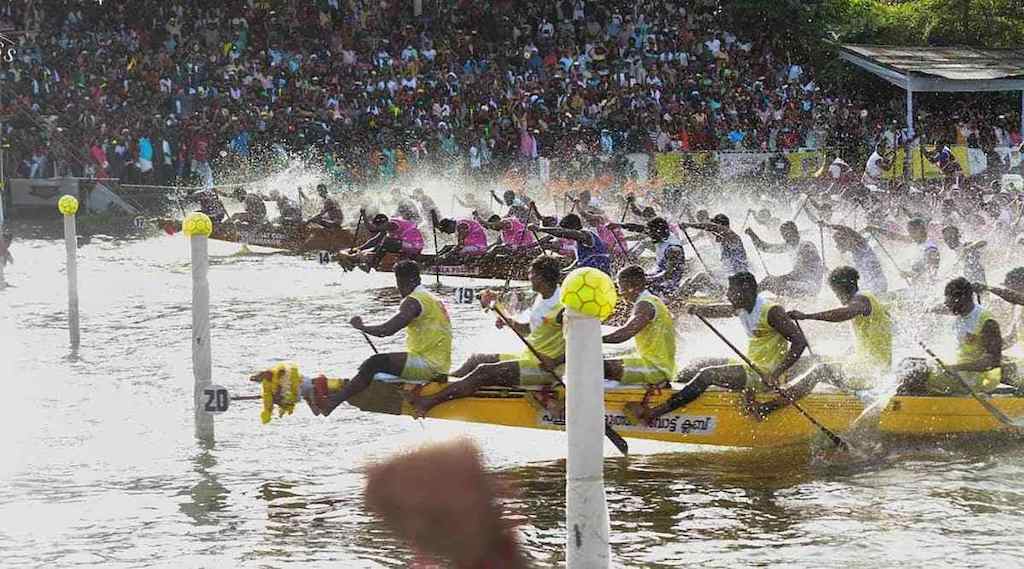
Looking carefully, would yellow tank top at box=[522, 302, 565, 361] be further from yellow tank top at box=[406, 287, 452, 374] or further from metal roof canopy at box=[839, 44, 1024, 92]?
metal roof canopy at box=[839, 44, 1024, 92]

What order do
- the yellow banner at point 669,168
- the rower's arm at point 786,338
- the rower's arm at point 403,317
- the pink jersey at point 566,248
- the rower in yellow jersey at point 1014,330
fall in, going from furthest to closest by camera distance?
the yellow banner at point 669,168 → the pink jersey at point 566,248 → the rower in yellow jersey at point 1014,330 → the rower's arm at point 403,317 → the rower's arm at point 786,338

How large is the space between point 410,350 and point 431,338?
0.60ft

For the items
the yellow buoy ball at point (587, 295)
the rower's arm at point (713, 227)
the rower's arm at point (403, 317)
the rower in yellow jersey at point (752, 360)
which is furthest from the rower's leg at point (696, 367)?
the rower's arm at point (713, 227)

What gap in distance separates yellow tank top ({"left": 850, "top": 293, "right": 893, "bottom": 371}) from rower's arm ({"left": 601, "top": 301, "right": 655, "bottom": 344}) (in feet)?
5.75

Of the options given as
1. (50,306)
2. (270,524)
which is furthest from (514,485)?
(50,306)

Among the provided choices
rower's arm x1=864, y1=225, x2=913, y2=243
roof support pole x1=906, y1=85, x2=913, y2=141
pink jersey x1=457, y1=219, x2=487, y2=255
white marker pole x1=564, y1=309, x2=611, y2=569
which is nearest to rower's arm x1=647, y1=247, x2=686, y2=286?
rower's arm x1=864, y1=225, x2=913, y2=243

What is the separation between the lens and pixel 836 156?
1273 inches

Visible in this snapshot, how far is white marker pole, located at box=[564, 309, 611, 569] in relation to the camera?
6.84 meters

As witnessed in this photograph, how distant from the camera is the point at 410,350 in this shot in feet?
38.7

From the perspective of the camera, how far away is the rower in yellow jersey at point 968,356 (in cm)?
1195

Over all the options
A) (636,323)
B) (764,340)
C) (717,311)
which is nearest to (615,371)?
(636,323)

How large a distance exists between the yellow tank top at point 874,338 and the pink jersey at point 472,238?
10.2m

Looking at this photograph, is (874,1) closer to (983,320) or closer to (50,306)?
(50,306)

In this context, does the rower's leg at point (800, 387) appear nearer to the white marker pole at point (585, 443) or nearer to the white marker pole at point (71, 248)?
the white marker pole at point (585, 443)
